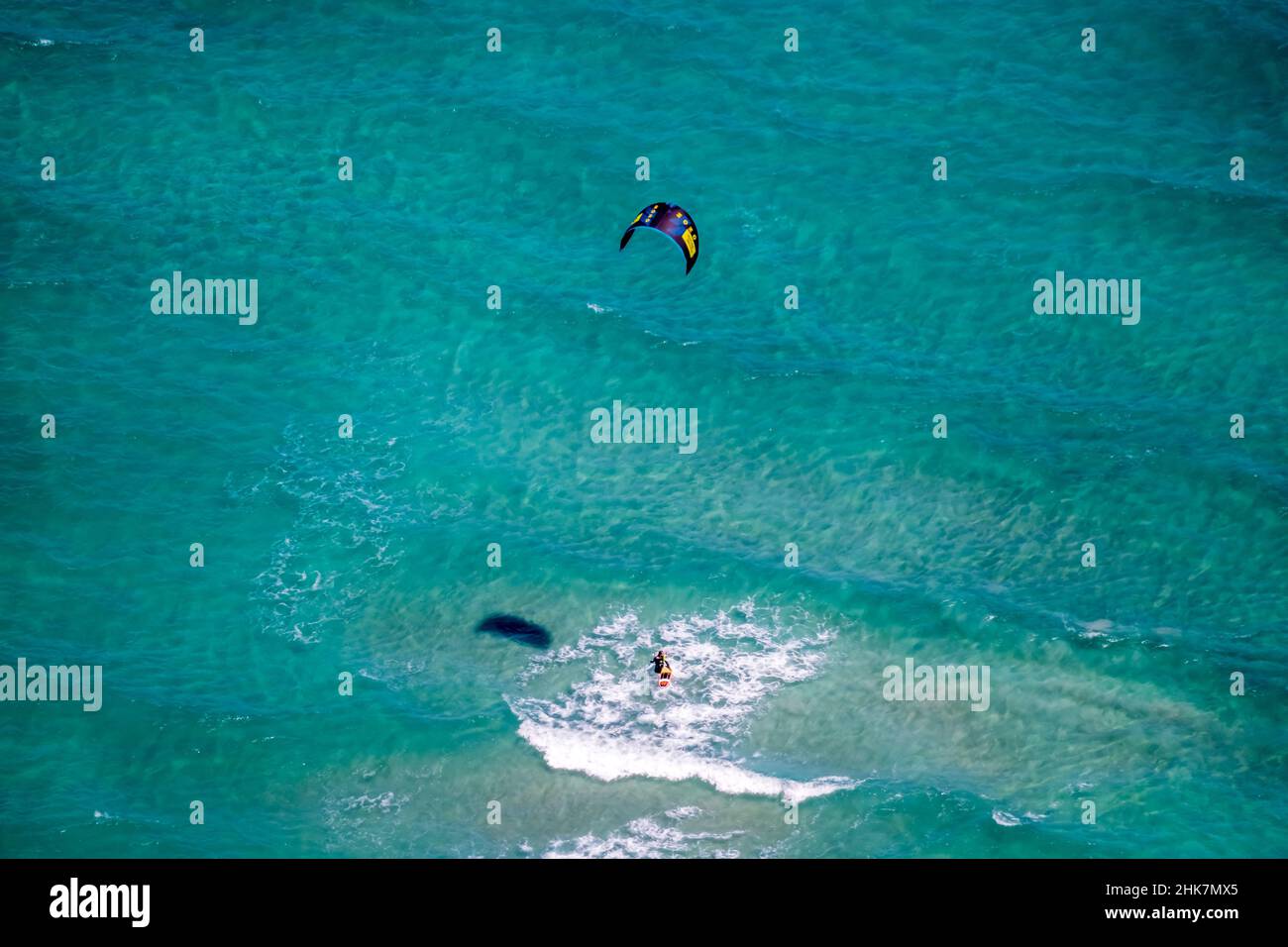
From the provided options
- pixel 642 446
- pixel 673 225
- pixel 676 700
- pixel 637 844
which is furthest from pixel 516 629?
pixel 673 225

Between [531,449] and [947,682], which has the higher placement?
[531,449]

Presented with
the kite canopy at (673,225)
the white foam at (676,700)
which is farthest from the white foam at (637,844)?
the kite canopy at (673,225)

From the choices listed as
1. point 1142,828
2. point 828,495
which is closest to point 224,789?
point 828,495

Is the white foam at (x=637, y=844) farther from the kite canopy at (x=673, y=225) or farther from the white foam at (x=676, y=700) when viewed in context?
the kite canopy at (x=673, y=225)

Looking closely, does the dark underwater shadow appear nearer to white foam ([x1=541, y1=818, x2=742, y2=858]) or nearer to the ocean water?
the ocean water

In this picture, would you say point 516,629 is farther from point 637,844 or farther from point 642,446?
point 642,446

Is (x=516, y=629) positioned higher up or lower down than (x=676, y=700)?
higher up
